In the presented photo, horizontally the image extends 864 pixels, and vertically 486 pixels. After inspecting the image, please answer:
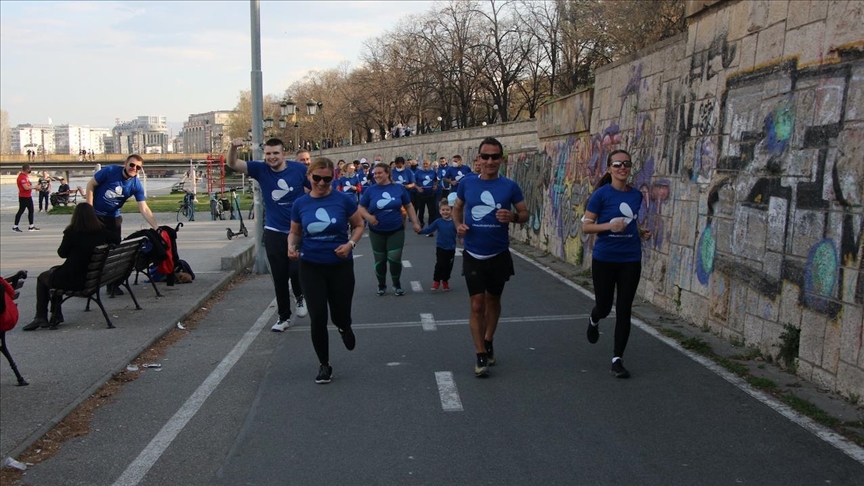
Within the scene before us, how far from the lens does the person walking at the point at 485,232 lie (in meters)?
6.73

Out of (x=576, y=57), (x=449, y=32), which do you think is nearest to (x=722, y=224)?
(x=576, y=57)

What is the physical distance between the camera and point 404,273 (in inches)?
539

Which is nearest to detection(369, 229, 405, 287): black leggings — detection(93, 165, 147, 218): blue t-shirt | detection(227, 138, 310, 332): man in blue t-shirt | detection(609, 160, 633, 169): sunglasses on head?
detection(227, 138, 310, 332): man in blue t-shirt

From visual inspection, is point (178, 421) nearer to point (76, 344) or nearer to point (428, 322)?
point (76, 344)

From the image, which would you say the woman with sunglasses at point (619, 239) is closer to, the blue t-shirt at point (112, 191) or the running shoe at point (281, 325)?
the running shoe at point (281, 325)

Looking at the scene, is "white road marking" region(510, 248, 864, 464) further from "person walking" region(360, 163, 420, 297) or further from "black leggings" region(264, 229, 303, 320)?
"black leggings" region(264, 229, 303, 320)

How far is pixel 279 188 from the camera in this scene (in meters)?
8.47

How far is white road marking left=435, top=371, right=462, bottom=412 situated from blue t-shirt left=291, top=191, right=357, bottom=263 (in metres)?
1.28

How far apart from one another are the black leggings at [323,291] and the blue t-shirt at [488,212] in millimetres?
1050

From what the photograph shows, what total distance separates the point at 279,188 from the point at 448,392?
3213mm

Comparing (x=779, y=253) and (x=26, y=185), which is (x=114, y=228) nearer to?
(x=779, y=253)

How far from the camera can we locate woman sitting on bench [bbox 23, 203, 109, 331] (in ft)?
29.4

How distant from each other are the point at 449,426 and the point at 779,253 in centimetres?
332

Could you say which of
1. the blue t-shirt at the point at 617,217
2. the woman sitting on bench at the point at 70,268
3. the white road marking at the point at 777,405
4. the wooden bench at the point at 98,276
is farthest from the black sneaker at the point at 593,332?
the woman sitting on bench at the point at 70,268
